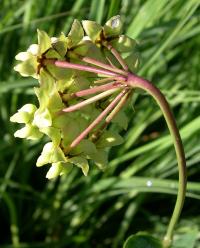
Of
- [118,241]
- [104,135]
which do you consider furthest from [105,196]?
[104,135]

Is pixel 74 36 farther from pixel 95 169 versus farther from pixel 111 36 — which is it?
pixel 95 169

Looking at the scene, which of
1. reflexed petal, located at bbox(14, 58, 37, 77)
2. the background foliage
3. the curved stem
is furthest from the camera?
the background foliage

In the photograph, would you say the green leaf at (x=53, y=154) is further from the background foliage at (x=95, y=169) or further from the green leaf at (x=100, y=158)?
the background foliage at (x=95, y=169)

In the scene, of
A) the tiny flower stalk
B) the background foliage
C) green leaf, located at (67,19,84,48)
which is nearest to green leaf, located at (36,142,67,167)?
the tiny flower stalk

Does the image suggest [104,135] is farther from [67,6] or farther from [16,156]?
[67,6]

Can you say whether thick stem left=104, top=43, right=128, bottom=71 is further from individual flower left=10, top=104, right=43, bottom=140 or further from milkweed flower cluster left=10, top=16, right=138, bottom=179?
individual flower left=10, top=104, right=43, bottom=140

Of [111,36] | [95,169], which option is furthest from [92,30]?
[95,169]

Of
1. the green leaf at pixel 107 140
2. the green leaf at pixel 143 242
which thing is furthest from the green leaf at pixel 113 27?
the green leaf at pixel 143 242
